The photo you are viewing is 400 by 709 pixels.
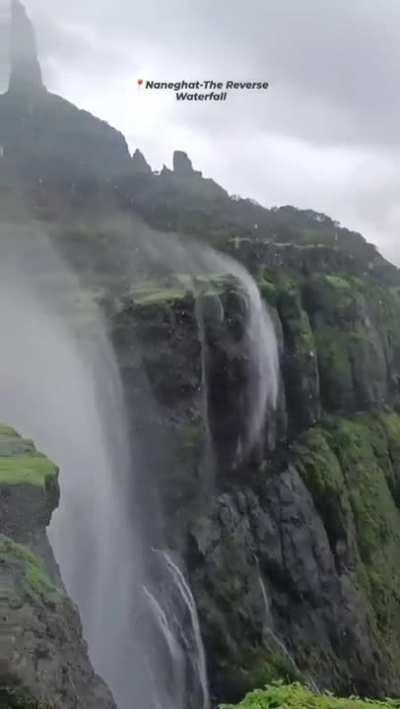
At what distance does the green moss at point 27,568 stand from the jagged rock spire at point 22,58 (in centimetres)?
6841

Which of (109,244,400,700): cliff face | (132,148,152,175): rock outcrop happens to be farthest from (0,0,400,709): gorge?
(132,148,152,175): rock outcrop

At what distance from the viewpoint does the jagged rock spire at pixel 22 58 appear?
238 feet

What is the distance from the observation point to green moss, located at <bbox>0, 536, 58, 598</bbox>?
→ 33.7ft

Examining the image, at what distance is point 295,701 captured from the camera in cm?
574

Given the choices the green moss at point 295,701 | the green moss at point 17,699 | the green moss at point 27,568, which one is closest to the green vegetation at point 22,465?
the green moss at point 27,568

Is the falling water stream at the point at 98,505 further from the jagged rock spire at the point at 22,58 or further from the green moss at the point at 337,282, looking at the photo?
the jagged rock spire at the point at 22,58

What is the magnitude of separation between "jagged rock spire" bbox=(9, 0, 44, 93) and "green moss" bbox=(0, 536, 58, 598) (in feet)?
224

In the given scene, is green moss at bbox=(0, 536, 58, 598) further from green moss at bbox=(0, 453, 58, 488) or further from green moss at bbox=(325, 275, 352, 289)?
green moss at bbox=(325, 275, 352, 289)

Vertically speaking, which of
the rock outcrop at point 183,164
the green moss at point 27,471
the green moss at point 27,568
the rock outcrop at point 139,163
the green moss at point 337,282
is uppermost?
the rock outcrop at point 183,164

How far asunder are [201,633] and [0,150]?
154 ft

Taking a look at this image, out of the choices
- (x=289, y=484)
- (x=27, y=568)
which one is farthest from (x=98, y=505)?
(x=289, y=484)

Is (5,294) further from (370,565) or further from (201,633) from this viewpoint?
(370,565)

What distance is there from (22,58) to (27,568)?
72208mm

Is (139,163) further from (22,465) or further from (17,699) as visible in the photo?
(17,699)
